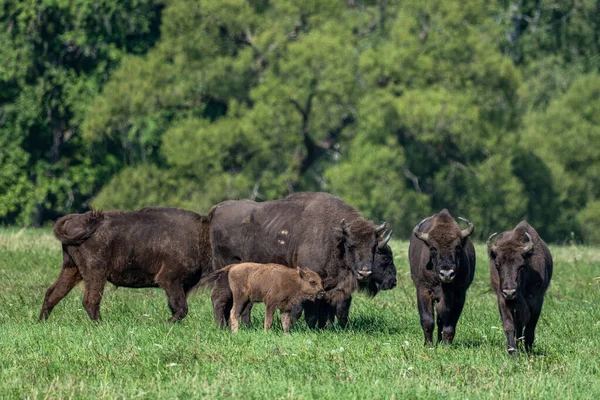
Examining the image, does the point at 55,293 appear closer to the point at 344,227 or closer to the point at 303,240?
the point at 303,240

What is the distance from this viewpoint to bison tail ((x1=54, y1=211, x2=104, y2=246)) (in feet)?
51.5

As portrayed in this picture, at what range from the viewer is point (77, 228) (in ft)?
51.6

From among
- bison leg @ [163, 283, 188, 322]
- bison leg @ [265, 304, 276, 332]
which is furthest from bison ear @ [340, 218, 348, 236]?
bison leg @ [163, 283, 188, 322]

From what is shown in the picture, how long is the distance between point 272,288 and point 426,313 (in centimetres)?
197

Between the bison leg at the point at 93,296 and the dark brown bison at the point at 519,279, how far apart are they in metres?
5.07

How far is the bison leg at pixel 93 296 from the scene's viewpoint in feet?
51.0

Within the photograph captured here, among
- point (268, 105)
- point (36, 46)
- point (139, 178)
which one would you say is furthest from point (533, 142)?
point (36, 46)

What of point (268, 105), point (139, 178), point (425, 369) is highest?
point (425, 369)

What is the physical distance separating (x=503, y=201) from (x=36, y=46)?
61.0 ft

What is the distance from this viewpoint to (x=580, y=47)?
55531 mm

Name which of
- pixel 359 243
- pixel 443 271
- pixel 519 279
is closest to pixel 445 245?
pixel 443 271

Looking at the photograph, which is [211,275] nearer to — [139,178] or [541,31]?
[139,178]

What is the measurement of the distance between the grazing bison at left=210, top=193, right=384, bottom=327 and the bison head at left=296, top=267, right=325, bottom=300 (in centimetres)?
43

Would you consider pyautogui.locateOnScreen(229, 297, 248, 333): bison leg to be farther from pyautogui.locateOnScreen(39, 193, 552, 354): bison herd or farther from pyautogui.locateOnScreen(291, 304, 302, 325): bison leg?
pyautogui.locateOnScreen(291, 304, 302, 325): bison leg
